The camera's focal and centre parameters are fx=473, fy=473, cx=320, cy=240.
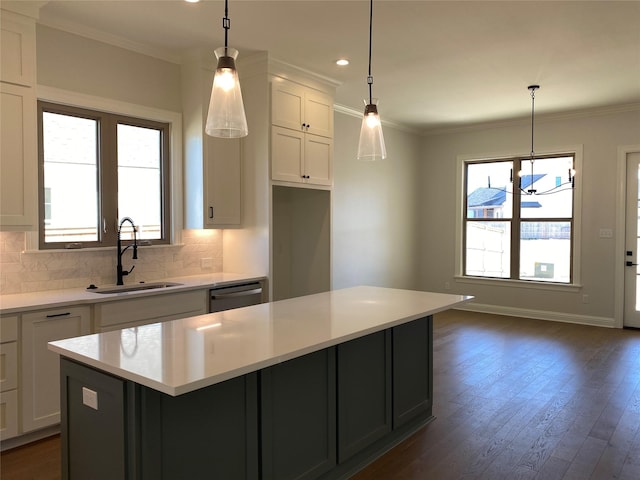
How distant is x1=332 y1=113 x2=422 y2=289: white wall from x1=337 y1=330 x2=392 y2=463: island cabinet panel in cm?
318

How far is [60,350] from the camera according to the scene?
2006 mm

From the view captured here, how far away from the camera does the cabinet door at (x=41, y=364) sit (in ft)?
9.71

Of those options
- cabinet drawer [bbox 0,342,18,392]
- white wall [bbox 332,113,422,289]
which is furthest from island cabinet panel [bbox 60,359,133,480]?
white wall [bbox 332,113,422,289]

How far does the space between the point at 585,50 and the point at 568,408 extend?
9.83 feet

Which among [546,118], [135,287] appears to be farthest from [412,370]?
[546,118]

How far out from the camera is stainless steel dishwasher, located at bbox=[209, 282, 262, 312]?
4008 mm

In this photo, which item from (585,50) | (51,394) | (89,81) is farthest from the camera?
(585,50)

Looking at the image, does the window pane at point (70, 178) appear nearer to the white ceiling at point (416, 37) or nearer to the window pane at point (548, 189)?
the white ceiling at point (416, 37)

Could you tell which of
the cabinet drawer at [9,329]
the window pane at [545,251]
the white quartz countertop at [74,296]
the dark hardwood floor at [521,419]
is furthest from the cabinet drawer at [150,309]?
the window pane at [545,251]

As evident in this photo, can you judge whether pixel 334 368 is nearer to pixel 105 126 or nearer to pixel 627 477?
pixel 627 477

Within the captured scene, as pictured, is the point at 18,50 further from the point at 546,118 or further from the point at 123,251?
the point at 546,118

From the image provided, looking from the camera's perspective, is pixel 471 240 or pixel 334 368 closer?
pixel 334 368

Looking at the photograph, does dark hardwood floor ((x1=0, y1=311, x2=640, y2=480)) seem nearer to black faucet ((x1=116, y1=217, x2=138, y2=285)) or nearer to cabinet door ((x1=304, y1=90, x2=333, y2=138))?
black faucet ((x1=116, y1=217, x2=138, y2=285))

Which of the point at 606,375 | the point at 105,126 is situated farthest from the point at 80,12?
the point at 606,375
